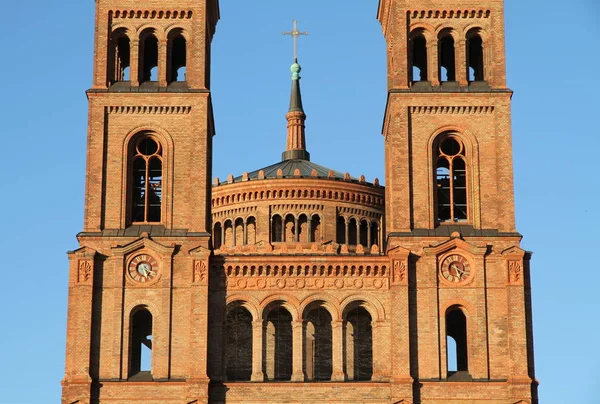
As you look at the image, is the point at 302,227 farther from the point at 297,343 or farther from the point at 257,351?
the point at 257,351

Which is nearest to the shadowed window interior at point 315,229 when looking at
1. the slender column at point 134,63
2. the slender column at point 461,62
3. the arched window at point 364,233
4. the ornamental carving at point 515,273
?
the arched window at point 364,233

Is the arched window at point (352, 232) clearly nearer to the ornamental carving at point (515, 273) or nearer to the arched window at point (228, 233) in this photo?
the arched window at point (228, 233)

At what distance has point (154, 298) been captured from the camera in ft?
227

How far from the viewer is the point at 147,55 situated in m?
75.8

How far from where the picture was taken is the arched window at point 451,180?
236ft

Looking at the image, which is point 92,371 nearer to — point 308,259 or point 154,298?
point 154,298

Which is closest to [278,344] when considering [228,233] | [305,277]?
[305,277]

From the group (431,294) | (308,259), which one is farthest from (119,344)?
(431,294)

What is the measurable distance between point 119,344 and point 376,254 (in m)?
11.2

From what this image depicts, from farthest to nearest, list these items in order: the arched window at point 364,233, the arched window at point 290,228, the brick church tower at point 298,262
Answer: the arched window at point 364,233 → the arched window at point 290,228 → the brick church tower at point 298,262

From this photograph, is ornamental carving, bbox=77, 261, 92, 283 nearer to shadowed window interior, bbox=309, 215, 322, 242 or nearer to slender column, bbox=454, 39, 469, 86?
shadowed window interior, bbox=309, 215, 322, 242

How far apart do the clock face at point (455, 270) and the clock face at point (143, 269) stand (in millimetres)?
11755

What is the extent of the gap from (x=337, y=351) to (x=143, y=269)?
28.2ft

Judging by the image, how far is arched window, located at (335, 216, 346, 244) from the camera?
278 feet
